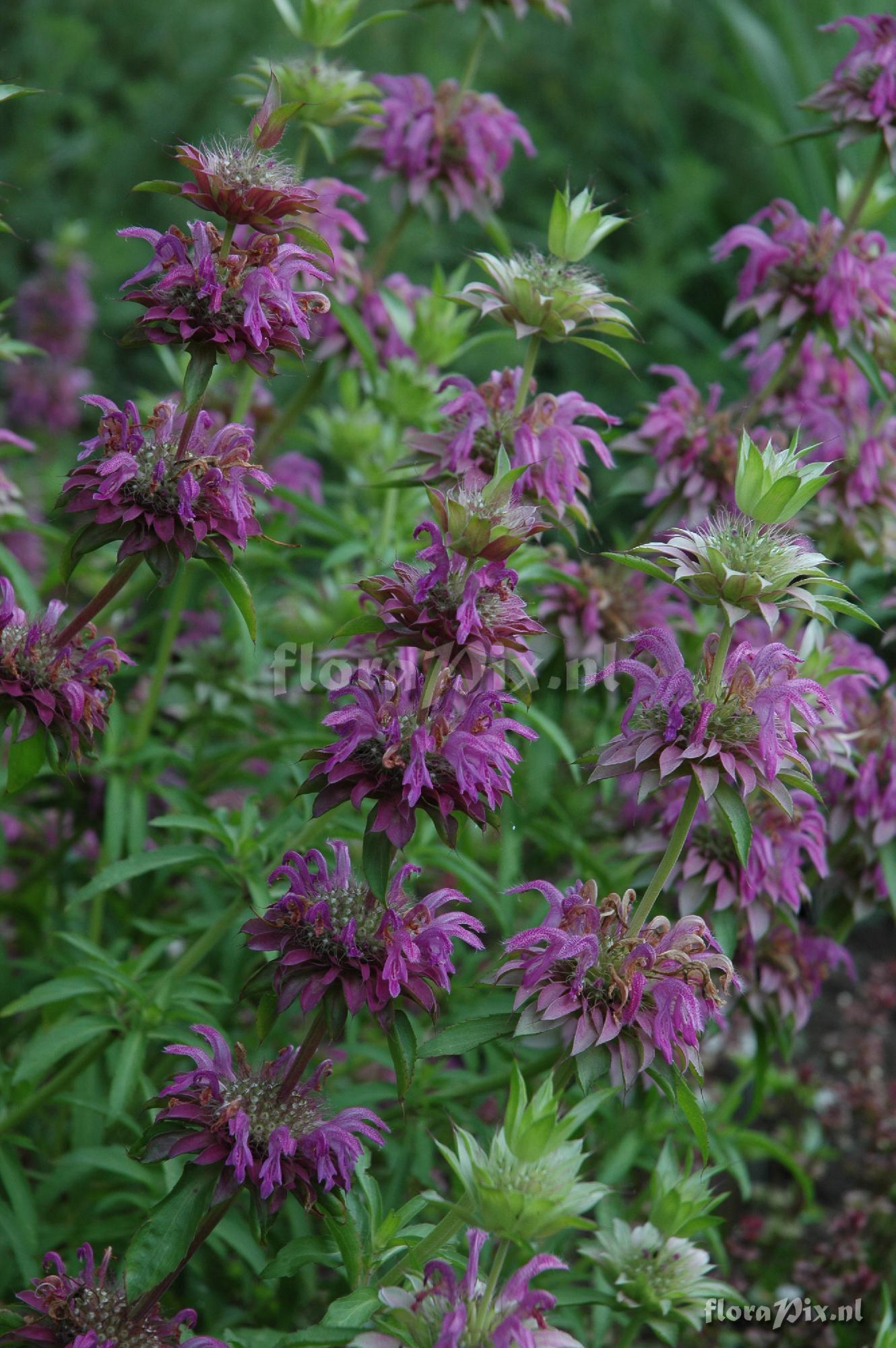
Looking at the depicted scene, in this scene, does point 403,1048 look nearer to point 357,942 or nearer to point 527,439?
point 357,942

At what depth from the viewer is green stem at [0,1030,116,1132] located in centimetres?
221

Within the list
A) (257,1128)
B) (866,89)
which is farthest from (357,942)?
(866,89)

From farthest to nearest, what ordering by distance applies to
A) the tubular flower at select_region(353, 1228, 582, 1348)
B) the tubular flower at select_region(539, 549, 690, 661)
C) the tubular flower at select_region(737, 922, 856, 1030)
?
1. the tubular flower at select_region(539, 549, 690, 661)
2. the tubular flower at select_region(737, 922, 856, 1030)
3. the tubular flower at select_region(353, 1228, 582, 1348)

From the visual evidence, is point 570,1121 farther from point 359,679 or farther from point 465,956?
point 465,956

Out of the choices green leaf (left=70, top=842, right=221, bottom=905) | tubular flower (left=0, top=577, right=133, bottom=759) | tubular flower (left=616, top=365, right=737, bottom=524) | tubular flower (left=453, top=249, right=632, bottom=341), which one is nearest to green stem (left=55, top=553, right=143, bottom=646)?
tubular flower (left=0, top=577, right=133, bottom=759)

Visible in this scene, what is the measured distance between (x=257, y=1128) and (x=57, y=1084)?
657 mm

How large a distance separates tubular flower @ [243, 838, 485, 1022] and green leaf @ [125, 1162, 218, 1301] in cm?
26

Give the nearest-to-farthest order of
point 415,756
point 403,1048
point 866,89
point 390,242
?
point 415,756
point 403,1048
point 866,89
point 390,242

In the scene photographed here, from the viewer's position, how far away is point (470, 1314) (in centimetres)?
153

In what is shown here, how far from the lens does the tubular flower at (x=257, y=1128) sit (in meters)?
1.72

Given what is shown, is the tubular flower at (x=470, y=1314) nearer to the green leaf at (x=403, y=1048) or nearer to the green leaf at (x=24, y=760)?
the green leaf at (x=403, y=1048)

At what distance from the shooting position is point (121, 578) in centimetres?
187

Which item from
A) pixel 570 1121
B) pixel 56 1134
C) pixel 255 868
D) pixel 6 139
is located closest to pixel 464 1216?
pixel 570 1121

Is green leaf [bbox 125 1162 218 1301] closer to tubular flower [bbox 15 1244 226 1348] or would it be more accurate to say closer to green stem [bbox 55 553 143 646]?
tubular flower [bbox 15 1244 226 1348]
